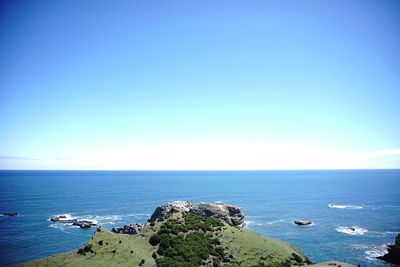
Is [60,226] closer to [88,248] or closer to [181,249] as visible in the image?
[88,248]

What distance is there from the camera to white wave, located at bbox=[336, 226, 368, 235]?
96000 mm

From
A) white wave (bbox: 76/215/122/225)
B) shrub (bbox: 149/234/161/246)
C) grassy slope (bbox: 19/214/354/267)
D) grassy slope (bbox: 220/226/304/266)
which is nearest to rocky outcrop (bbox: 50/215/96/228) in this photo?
white wave (bbox: 76/215/122/225)

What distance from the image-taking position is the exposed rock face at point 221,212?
88.9 m

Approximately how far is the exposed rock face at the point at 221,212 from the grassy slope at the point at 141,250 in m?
26.9

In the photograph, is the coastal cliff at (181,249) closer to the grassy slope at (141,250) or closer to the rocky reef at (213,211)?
the grassy slope at (141,250)

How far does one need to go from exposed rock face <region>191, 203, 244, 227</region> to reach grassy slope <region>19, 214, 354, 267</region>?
26.9m

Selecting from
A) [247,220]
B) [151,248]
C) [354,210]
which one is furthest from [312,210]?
[151,248]

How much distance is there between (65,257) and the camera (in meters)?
44.9

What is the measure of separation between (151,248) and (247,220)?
7059 centimetres

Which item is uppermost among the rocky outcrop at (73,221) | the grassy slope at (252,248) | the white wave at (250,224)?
the grassy slope at (252,248)

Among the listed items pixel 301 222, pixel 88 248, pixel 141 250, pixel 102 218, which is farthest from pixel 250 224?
pixel 88 248

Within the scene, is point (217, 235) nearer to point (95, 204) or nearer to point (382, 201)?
point (95, 204)

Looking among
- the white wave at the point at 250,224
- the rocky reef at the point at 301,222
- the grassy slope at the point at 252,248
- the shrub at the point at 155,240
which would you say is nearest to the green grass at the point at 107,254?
the shrub at the point at 155,240

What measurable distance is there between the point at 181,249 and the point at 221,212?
4380 cm
